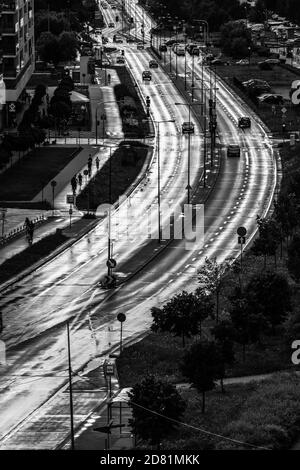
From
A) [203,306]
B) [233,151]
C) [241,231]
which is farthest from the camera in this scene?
[233,151]

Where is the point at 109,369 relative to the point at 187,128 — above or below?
above

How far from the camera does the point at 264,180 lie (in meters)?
165

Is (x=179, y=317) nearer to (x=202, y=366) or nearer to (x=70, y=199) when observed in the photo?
(x=202, y=366)

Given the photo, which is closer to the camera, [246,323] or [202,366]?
[202,366]

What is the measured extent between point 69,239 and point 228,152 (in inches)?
1817

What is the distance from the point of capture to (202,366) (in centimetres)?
9075

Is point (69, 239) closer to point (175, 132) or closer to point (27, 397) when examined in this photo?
point (27, 397)

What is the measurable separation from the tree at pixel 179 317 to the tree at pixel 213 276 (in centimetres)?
547

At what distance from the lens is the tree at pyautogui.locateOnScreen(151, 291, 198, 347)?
10300 centimetres

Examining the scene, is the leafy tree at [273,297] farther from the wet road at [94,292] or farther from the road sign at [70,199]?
the road sign at [70,199]

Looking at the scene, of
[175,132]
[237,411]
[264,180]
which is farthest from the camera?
[175,132]

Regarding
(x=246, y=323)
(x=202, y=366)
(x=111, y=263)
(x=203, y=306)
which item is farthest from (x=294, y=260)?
(x=202, y=366)

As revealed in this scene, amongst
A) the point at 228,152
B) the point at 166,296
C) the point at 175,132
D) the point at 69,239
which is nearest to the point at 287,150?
the point at 228,152

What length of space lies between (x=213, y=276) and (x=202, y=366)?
77.7 feet
